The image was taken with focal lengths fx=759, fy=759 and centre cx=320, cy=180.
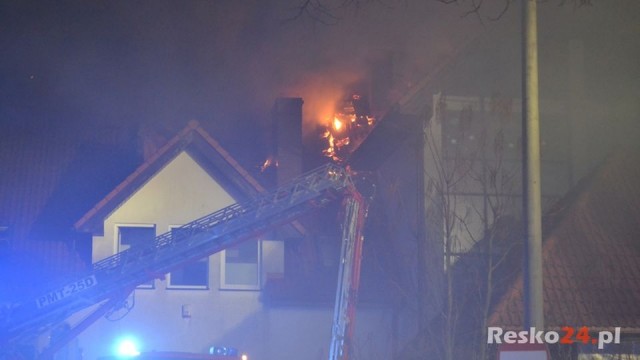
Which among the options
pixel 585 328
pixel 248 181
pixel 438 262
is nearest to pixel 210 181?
pixel 248 181

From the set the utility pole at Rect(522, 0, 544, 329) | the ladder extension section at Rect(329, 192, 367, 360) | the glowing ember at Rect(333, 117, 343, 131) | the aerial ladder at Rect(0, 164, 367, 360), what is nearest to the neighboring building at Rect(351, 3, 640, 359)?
the ladder extension section at Rect(329, 192, 367, 360)

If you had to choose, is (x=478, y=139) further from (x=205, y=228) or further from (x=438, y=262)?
(x=205, y=228)

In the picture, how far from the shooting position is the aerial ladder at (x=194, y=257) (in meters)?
12.0

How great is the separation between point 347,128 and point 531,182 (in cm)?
1577

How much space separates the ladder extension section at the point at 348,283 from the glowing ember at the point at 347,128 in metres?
7.68

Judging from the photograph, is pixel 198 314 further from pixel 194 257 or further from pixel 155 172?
pixel 194 257

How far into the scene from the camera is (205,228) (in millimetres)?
12617

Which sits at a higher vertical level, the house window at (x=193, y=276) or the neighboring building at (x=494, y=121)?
the neighboring building at (x=494, y=121)

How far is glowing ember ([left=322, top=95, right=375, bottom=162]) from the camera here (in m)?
21.2

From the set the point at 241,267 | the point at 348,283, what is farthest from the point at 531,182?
the point at 241,267

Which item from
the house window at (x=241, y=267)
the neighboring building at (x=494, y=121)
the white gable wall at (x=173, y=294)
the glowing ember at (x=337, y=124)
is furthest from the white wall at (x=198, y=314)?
the glowing ember at (x=337, y=124)

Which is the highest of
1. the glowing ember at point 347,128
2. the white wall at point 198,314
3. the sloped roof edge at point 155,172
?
the glowing ember at point 347,128

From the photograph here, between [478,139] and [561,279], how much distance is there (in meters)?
3.30

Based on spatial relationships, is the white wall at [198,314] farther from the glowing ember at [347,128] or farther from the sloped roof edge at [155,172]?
the glowing ember at [347,128]
